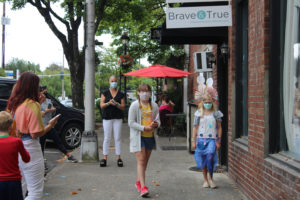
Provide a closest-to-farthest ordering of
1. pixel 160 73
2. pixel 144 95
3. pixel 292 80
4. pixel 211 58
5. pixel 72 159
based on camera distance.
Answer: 1. pixel 292 80
2. pixel 144 95
3. pixel 72 159
4. pixel 211 58
5. pixel 160 73

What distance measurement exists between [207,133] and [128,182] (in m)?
1.71

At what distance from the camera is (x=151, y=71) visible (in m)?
14.8

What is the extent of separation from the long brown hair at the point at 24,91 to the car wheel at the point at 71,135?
716cm

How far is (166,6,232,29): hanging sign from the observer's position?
22.7 ft

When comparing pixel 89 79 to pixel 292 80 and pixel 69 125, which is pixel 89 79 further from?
pixel 292 80

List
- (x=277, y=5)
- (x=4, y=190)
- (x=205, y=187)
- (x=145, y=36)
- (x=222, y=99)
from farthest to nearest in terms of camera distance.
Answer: (x=145, y=36), (x=222, y=99), (x=205, y=187), (x=277, y=5), (x=4, y=190)

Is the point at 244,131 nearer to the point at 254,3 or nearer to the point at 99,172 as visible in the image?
the point at 254,3

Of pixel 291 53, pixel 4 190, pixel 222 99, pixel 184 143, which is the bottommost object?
pixel 184 143

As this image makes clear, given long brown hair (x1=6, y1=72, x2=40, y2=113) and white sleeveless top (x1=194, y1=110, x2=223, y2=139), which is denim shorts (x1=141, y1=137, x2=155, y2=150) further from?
long brown hair (x1=6, y1=72, x2=40, y2=113)

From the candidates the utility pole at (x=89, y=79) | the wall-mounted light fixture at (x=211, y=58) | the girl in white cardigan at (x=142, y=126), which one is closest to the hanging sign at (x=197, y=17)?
the girl in white cardigan at (x=142, y=126)

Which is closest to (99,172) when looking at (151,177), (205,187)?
(151,177)

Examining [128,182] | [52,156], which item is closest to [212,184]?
[128,182]

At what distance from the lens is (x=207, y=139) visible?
6.61m

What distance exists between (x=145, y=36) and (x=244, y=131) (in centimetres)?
1674
